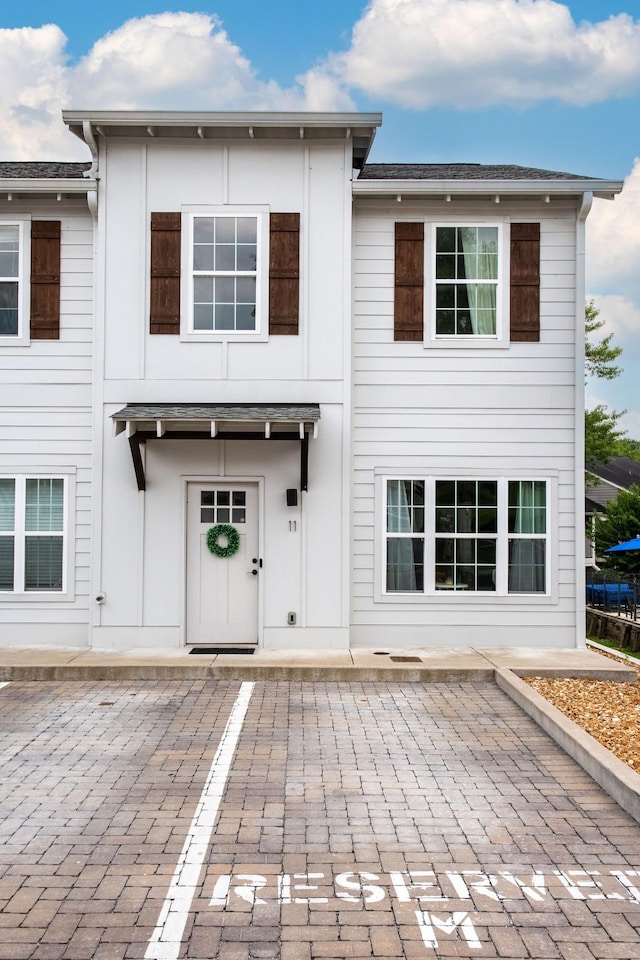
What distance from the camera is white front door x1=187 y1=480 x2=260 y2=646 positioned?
1096 cm

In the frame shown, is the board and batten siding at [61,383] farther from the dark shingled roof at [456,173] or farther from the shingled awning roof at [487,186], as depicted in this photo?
the dark shingled roof at [456,173]

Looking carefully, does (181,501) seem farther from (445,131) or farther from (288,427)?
(445,131)

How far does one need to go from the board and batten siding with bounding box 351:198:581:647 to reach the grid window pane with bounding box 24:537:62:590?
4.08 metres

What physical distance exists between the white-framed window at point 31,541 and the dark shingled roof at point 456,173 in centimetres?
642

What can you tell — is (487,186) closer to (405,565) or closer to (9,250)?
(405,565)

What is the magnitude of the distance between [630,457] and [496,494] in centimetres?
4153

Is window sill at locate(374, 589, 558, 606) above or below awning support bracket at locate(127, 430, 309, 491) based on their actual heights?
below

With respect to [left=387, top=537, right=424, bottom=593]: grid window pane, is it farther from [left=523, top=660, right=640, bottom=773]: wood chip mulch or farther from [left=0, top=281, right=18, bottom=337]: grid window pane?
[left=0, top=281, right=18, bottom=337]: grid window pane

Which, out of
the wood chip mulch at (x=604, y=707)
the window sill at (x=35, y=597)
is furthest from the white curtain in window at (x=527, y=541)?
the window sill at (x=35, y=597)

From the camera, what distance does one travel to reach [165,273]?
35.7 ft

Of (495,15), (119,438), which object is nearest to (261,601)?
(119,438)

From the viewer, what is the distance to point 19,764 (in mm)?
6547

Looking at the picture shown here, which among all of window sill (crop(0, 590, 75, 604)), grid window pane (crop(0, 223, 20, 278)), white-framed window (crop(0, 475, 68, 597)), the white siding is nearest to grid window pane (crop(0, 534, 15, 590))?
white-framed window (crop(0, 475, 68, 597))

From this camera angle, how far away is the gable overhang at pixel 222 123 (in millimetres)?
10484
